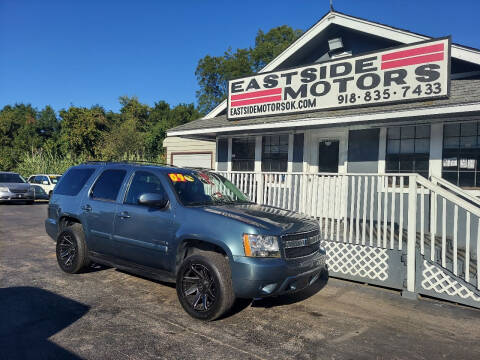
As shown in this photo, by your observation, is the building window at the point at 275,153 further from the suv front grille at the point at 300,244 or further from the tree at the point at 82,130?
the tree at the point at 82,130

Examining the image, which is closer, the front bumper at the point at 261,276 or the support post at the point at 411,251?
the front bumper at the point at 261,276

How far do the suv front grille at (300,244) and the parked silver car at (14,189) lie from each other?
17.3 metres

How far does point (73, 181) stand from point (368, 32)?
7.81 m

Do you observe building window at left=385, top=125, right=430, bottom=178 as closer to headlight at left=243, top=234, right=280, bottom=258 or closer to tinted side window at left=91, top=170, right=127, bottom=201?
headlight at left=243, top=234, right=280, bottom=258

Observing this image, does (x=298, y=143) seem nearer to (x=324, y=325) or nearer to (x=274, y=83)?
(x=274, y=83)

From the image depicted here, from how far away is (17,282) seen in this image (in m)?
5.27

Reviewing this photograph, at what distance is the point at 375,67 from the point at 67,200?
6974mm

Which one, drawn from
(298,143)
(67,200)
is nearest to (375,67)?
(298,143)

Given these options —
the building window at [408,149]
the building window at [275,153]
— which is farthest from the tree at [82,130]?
the building window at [408,149]

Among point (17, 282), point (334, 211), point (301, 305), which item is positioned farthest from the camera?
point (334, 211)

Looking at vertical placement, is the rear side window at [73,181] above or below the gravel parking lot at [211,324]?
above

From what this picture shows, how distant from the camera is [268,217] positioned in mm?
4418

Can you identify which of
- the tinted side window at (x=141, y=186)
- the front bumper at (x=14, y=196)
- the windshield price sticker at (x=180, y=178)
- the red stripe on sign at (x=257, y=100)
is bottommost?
the front bumper at (x=14, y=196)

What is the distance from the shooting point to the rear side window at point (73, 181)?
590 centimetres
